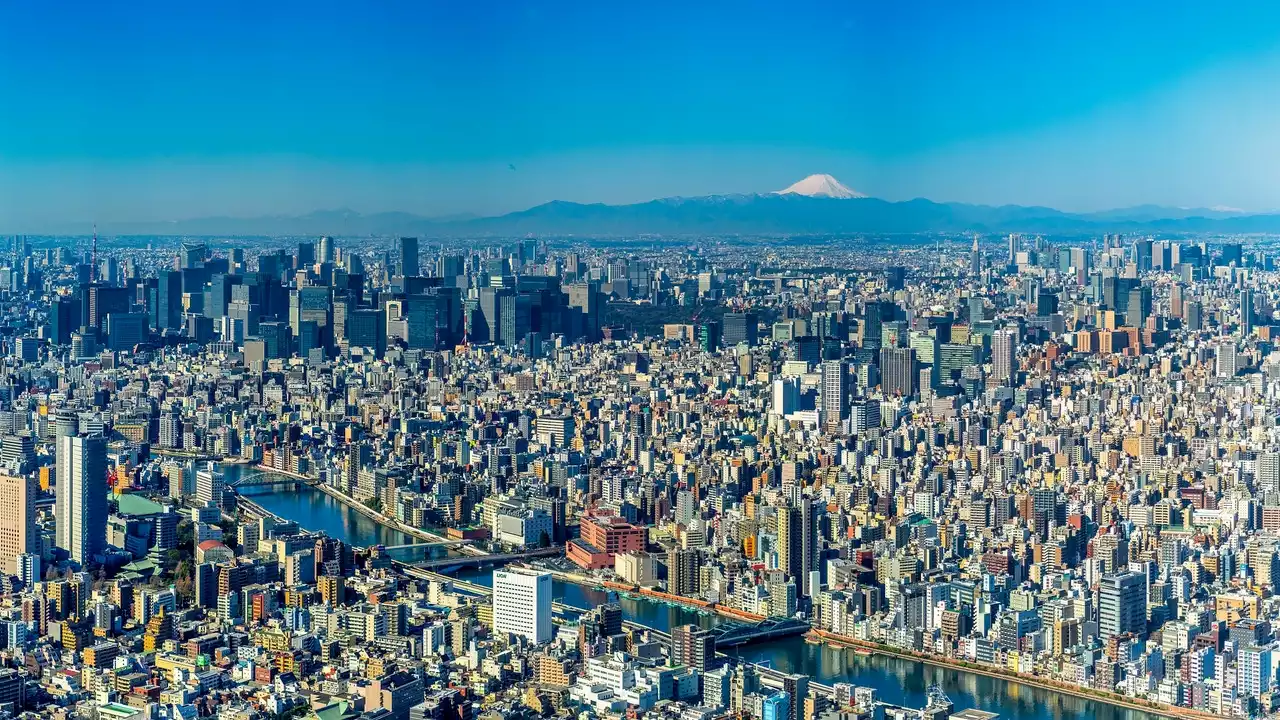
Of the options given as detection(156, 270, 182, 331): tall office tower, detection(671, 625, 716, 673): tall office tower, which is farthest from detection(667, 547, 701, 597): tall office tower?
Answer: detection(156, 270, 182, 331): tall office tower

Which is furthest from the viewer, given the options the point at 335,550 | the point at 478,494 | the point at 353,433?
the point at 353,433

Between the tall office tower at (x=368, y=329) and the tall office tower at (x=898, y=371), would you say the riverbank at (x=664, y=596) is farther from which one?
the tall office tower at (x=368, y=329)

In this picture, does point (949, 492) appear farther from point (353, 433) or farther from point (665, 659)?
point (353, 433)

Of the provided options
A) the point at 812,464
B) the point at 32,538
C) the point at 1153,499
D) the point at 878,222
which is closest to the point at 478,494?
the point at 812,464

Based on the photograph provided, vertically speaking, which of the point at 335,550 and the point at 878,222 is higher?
the point at 878,222

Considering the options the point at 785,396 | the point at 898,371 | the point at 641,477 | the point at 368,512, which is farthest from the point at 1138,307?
the point at 368,512

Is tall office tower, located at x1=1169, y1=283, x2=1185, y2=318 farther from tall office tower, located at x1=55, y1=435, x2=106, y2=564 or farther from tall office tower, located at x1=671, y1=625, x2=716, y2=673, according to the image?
tall office tower, located at x1=671, y1=625, x2=716, y2=673

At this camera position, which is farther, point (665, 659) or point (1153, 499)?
point (1153, 499)
